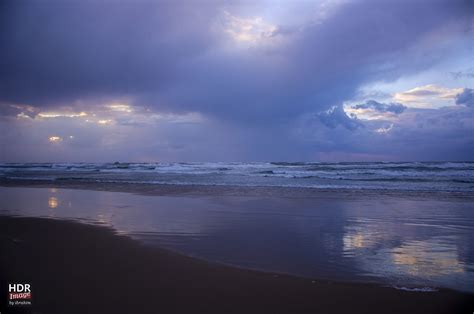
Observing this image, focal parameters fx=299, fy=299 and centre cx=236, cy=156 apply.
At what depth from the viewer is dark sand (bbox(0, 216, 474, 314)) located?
369 cm

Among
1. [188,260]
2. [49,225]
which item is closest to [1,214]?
[49,225]

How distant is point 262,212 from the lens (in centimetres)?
1023

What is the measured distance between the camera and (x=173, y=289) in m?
4.12

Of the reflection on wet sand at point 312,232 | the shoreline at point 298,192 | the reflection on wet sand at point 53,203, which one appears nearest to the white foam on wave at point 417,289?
the reflection on wet sand at point 312,232

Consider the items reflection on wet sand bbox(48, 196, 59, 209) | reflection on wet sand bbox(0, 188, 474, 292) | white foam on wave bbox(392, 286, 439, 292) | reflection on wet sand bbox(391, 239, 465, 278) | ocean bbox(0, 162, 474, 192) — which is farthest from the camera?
ocean bbox(0, 162, 474, 192)

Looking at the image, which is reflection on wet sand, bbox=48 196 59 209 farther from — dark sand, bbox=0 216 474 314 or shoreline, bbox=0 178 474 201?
dark sand, bbox=0 216 474 314

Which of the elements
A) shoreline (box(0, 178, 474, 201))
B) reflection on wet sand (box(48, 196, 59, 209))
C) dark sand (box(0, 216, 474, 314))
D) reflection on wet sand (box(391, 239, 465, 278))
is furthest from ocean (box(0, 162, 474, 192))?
dark sand (box(0, 216, 474, 314))

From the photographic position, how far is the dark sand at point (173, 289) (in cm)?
369

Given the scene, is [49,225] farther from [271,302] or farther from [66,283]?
[271,302]

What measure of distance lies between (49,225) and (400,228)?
928 centimetres

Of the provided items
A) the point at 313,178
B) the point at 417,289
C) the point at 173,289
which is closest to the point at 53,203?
the point at 173,289

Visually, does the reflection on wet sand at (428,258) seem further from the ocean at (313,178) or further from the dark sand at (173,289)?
the ocean at (313,178)

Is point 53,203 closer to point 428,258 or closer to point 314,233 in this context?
point 314,233

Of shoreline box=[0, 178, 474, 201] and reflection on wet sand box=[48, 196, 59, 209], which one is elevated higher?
reflection on wet sand box=[48, 196, 59, 209]
